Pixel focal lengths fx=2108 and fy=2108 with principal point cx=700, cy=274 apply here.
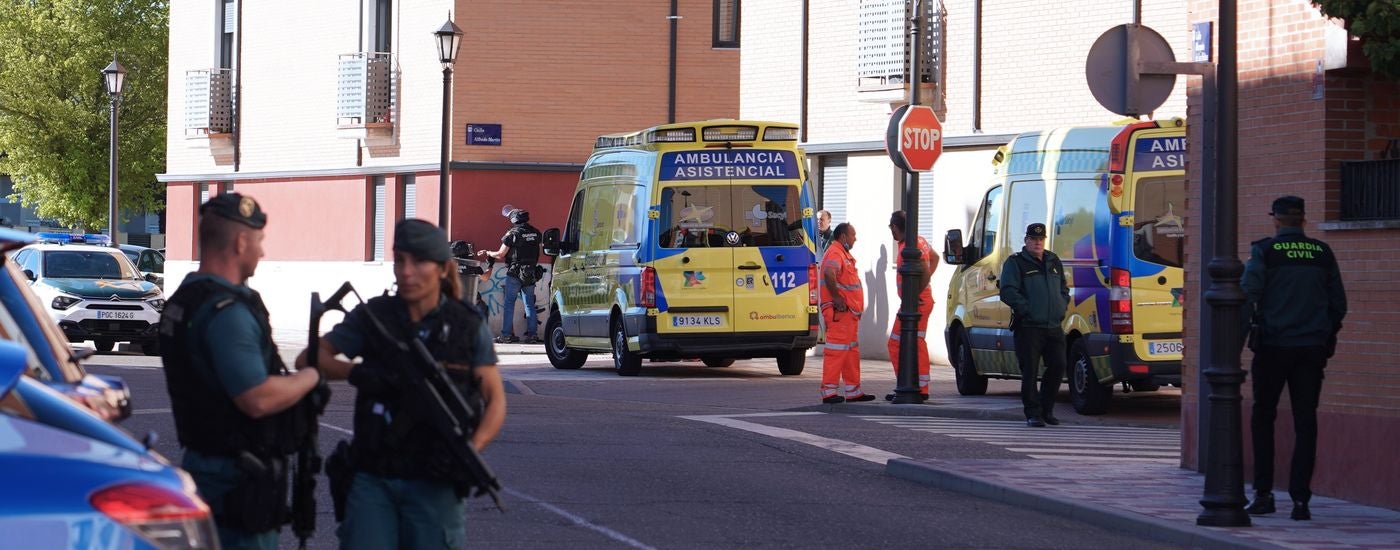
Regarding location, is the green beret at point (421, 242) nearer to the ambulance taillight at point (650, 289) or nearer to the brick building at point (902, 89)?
the ambulance taillight at point (650, 289)

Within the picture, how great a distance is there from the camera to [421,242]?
6.16 m

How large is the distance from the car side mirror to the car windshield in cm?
645

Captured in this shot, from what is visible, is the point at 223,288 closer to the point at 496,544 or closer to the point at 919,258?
the point at 496,544

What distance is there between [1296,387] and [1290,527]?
810mm

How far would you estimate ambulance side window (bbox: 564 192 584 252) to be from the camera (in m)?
24.9

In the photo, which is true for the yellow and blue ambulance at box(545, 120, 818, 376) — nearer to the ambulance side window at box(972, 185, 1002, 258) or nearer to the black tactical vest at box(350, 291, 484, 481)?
the ambulance side window at box(972, 185, 1002, 258)

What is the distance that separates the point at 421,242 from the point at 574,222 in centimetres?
1884

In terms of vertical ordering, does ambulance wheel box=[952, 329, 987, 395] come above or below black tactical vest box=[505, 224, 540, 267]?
below

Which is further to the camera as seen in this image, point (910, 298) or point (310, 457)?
point (910, 298)

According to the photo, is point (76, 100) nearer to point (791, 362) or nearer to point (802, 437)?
point (791, 362)

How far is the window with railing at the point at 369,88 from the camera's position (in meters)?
34.5

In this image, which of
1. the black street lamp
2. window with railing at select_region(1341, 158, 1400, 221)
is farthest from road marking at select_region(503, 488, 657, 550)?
window with railing at select_region(1341, 158, 1400, 221)

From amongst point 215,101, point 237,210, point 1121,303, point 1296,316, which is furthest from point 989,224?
point 215,101

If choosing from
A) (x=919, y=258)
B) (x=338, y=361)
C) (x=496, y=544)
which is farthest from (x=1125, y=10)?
(x=338, y=361)
